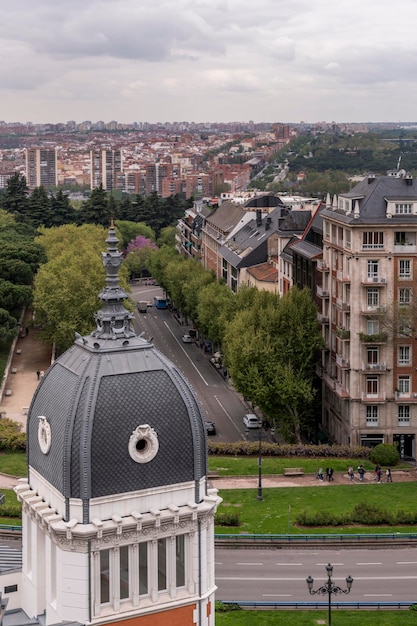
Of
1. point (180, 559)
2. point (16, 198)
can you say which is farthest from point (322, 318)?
point (16, 198)

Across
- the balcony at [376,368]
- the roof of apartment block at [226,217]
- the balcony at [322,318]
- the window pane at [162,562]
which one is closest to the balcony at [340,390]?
the balcony at [376,368]

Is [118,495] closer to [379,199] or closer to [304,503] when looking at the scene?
[304,503]

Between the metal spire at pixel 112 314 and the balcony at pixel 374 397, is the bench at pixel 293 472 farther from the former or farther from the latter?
the metal spire at pixel 112 314

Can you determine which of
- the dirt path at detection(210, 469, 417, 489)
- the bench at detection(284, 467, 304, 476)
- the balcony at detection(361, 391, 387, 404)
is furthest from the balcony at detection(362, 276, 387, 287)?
the bench at detection(284, 467, 304, 476)

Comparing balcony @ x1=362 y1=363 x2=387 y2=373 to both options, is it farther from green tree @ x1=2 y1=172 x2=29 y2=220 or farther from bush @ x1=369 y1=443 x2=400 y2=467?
green tree @ x1=2 y1=172 x2=29 y2=220

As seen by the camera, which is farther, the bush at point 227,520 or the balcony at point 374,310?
the balcony at point 374,310

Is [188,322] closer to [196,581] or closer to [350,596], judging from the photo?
[350,596]

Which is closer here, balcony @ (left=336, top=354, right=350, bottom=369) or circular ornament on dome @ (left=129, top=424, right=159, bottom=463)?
circular ornament on dome @ (left=129, top=424, right=159, bottom=463)
